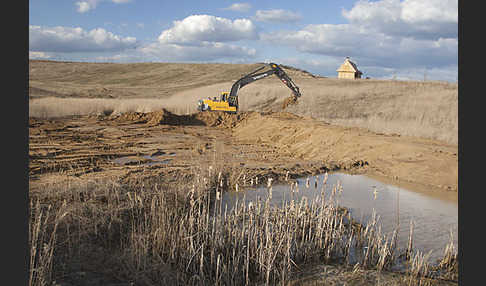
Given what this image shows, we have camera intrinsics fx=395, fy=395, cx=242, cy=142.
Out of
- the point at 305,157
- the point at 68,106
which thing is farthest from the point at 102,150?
the point at 68,106

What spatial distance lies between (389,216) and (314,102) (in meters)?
22.3

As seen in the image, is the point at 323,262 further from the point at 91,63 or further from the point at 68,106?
the point at 91,63

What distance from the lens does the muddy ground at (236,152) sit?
1049cm

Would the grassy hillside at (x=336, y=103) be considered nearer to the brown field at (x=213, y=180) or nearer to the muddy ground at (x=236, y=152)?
the brown field at (x=213, y=180)

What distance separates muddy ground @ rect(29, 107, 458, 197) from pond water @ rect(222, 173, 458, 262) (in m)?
0.89

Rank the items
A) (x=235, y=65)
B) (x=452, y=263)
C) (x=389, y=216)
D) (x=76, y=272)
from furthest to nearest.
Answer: (x=235, y=65) → (x=389, y=216) → (x=452, y=263) → (x=76, y=272)

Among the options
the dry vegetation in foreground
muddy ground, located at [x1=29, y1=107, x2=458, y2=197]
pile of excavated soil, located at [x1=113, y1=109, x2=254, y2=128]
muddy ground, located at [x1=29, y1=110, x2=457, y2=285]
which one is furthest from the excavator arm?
the dry vegetation in foreground

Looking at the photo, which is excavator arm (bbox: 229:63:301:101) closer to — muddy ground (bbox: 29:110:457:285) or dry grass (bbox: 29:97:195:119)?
muddy ground (bbox: 29:110:457:285)

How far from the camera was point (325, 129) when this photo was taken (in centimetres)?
1625

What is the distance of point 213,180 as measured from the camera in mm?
8883

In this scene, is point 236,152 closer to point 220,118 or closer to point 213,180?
point 213,180

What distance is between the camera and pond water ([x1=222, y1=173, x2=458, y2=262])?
22.3 feet

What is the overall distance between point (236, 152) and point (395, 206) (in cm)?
714

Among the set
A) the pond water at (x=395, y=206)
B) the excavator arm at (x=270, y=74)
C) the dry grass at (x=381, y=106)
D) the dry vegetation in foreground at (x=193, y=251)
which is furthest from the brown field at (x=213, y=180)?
the excavator arm at (x=270, y=74)
